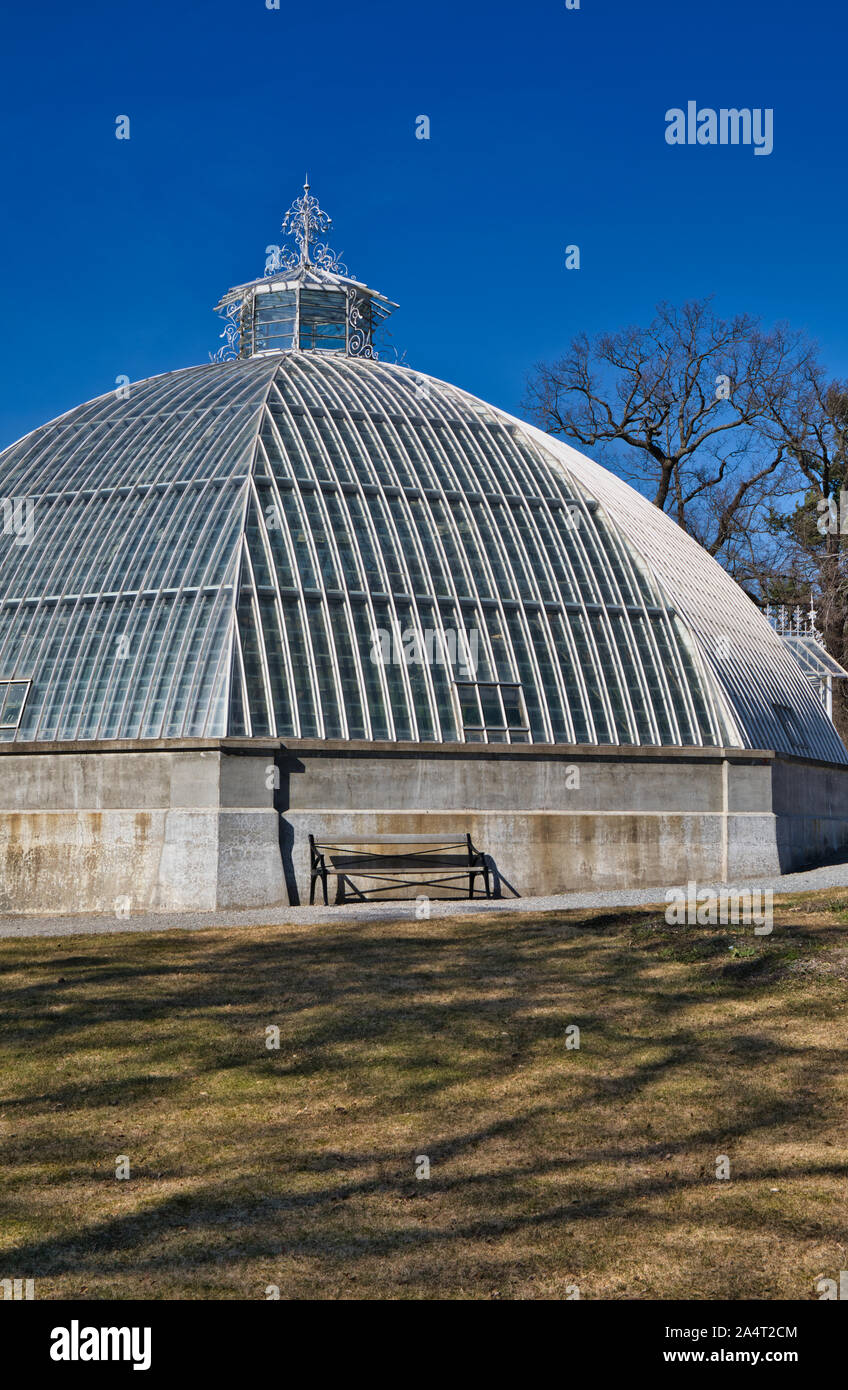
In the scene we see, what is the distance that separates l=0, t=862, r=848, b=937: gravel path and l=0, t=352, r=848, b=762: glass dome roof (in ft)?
10.9

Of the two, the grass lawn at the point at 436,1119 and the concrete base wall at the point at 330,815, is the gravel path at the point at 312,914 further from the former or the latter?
the grass lawn at the point at 436,1119

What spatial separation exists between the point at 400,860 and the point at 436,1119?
13645 mm

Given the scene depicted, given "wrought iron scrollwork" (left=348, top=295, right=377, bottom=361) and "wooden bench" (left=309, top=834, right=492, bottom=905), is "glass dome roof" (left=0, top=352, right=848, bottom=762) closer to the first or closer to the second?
"wooden bench" (left=309, top=834, right=492, bottom=905)

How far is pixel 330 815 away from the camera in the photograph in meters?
24.5

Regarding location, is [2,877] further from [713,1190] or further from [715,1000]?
[713,1190]

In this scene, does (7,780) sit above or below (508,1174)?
above

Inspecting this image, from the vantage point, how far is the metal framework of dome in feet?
82.9

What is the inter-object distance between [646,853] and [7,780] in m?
12.8

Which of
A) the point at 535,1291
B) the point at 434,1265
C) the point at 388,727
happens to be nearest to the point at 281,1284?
the point at 434,1265

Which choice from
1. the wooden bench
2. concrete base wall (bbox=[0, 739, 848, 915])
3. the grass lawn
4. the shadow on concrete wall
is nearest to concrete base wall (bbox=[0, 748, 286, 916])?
concrete base wall (bbox=[0, 739, 848, 915])

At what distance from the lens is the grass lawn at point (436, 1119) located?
323 inches

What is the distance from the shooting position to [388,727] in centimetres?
2514

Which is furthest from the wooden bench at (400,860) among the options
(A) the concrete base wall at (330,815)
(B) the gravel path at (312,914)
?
(B) the gravel path at (312,914)

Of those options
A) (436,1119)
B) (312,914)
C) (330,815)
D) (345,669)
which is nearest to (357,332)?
(345,669)
